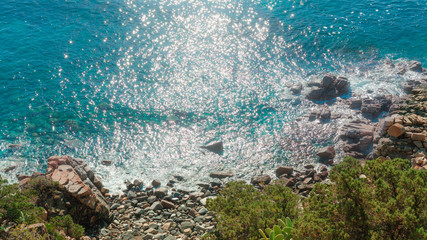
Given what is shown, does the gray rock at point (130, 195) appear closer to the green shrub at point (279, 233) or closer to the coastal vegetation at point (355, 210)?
the coastal vegetation at point (355, 210)

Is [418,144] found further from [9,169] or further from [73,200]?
[9,169]

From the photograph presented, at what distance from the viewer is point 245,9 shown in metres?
32.2

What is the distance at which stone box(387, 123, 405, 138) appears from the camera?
16172 mm

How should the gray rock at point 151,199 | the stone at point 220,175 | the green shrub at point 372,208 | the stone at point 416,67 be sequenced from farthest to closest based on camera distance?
the stone at point 416,67
the stone at point 220,175
the gray rock at point 151,199
the green shrub at point 372,208

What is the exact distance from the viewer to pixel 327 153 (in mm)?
17938

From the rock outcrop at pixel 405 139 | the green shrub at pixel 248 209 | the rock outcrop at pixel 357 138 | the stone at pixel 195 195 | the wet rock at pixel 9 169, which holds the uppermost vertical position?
the green shrub at pixel 248 209

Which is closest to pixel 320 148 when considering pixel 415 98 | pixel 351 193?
pixel 415 98

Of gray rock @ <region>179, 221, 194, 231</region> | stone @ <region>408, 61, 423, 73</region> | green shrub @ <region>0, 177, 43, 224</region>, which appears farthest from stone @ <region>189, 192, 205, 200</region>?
stone @ <region>408, 61, 423, 73</region>

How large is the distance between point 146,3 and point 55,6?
8.92 meters

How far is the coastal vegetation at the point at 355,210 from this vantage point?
831cm

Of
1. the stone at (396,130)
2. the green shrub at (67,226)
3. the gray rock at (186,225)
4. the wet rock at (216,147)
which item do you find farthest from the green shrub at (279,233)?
the stone at (396,130)

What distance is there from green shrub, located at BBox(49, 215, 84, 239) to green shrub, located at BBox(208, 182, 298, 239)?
522 centimetres

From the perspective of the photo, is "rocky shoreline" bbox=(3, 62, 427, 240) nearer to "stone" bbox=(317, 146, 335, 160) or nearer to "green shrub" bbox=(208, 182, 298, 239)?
"stone" bbox=(317, 146, 335, 160)

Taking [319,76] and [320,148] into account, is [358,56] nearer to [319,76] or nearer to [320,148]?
[319,76]
